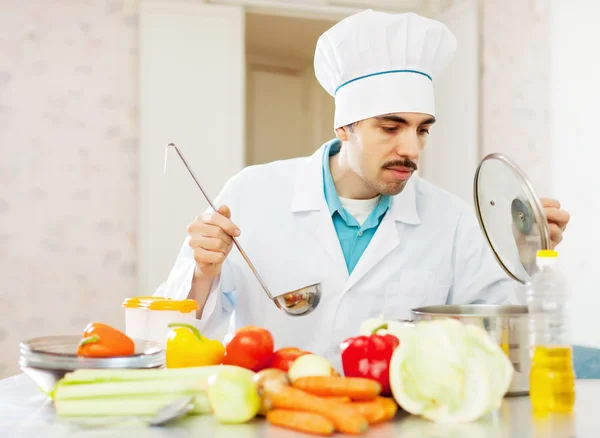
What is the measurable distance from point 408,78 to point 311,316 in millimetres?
703

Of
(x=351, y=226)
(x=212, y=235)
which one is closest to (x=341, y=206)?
(x=351, y=226)

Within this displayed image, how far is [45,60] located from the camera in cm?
426

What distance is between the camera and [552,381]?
1.10 m

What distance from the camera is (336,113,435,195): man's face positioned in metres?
1.90

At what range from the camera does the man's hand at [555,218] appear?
1534mm

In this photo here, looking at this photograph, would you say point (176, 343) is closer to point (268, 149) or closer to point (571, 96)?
point (571, 96)

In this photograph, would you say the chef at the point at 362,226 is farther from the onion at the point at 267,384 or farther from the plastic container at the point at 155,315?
the onion at the point at 267,384

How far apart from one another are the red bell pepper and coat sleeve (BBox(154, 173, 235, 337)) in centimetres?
66

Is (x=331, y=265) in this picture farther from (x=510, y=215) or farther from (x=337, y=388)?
(x=337, y=388)

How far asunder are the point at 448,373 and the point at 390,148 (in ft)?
3.25

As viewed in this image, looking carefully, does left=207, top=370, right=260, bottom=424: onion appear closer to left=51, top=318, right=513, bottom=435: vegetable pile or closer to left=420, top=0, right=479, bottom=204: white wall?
left=51, top=318, right=513, bottom=435: vegetable pile

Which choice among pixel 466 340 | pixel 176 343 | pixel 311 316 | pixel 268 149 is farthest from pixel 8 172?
pixel 466 340

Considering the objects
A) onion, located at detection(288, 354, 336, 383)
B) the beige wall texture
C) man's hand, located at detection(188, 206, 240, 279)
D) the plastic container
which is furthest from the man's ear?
the beige wall texture

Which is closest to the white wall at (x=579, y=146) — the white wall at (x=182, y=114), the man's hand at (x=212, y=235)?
the white wall at (x=182, y=114)
